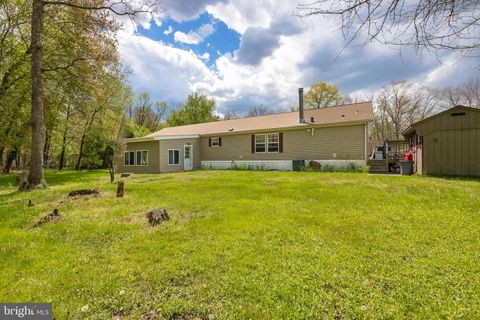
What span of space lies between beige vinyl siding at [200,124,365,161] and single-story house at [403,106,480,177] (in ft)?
11.3

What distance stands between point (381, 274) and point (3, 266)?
4.88m

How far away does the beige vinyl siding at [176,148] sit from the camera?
59.5ft

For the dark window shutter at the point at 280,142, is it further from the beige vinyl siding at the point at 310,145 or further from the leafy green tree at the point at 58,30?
the leafy green tree at the point at 58,30

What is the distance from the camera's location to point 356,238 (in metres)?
4.09

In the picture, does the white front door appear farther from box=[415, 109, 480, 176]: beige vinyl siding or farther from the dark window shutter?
box=[415, 109, 480, 176]: beige vinyl siding

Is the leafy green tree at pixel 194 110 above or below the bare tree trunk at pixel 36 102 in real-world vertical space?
above

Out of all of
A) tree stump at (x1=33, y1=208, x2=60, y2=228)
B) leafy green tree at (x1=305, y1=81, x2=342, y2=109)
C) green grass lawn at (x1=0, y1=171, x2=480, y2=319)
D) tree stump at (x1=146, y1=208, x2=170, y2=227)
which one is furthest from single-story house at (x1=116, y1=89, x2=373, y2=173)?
leafy green tree at (x1=305, y1=81, x2=342, y2=109)

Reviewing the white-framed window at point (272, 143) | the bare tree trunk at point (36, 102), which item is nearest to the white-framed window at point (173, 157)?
the white-framed window at point (272, 143)

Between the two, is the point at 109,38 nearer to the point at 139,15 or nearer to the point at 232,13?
the point at 139,15

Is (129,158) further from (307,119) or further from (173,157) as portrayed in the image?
(307,119)

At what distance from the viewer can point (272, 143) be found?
1734 centimetres

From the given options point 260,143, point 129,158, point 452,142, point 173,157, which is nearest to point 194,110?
point 129,158

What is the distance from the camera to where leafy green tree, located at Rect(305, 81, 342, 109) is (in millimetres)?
36656

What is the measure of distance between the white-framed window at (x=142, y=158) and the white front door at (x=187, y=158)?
2.90 meters
